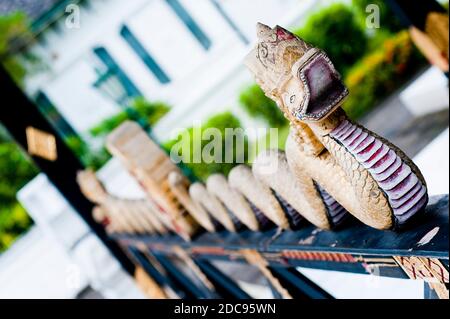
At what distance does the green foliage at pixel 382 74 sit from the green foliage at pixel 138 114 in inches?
185

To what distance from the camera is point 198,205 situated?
2477 mm

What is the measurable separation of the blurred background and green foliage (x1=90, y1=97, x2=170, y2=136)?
0.11 ft

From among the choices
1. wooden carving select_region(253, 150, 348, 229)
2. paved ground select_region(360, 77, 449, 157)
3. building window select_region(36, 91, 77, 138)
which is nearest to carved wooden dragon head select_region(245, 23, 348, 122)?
wooden carving select_region(253, 150, 348, 229)

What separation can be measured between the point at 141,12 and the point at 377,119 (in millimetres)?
7636

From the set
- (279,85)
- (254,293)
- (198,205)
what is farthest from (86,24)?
(279,85)

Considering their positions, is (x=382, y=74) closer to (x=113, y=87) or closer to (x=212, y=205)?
(x=212, y=205)

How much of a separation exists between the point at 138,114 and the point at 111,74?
2.36 m

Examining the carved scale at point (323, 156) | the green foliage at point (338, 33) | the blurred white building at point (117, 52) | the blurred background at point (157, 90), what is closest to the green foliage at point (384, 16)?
the blurred background at point (157, 90)

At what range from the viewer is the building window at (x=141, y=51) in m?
13.4

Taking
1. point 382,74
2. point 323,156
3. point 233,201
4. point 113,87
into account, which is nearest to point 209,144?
point 382,74

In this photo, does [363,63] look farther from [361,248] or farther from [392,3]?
[361,248]

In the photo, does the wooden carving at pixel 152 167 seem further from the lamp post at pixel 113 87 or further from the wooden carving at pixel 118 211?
the lamp post at pixel 113 87

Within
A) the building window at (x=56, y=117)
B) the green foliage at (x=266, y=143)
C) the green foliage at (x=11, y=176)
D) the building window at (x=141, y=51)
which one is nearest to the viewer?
the green foliage at (x=266, y=143)

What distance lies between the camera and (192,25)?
12.7 m
